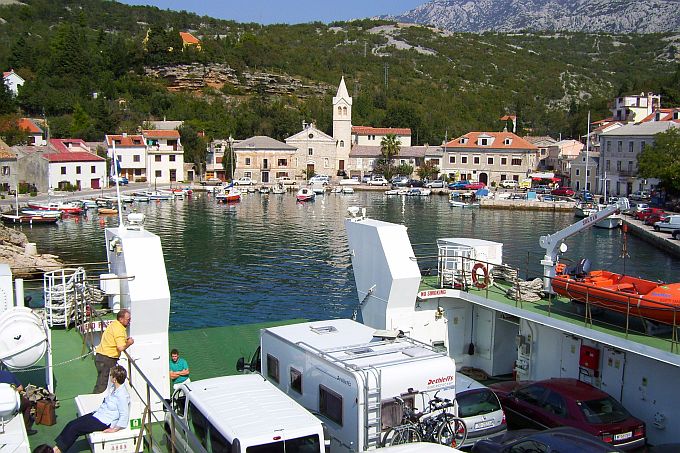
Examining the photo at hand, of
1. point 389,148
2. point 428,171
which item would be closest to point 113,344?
point 428,171

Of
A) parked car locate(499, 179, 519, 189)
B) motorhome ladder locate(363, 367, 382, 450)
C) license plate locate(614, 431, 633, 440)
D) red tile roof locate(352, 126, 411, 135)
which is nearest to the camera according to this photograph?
motorhome ladder locate(363, 367, 382, 450)

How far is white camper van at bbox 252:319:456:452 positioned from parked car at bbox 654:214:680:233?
45067mm

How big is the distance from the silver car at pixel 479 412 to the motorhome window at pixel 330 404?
240cm

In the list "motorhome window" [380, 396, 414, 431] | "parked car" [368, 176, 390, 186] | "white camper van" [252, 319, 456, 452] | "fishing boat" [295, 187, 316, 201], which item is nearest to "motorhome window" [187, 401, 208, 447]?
"white camper van" [252, 319, 456, 452]

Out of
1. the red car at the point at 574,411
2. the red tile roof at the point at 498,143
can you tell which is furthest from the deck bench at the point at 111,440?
the red tile roof at the point at 498,143

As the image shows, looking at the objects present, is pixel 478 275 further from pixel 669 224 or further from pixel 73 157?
pixel 73 157

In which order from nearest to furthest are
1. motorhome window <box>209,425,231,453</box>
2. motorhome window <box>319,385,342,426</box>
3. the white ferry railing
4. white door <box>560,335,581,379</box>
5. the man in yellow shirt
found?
motorhome window <box>209,425,231,453</box> < motorhome window <box>319,385,342,426</box> < the man in yellow shirt < the white ferry railing < white door <box>560,335,581,379</box>

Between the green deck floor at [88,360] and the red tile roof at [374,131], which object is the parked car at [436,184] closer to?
the red tile roof at [374,131]

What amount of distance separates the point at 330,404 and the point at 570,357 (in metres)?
5.98

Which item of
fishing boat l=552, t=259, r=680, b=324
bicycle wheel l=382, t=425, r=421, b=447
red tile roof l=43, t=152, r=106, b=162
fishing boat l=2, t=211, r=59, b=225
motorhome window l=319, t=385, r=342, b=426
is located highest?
red tile roof l=43, t=152, r=106, b=162

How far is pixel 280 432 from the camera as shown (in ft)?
22.3

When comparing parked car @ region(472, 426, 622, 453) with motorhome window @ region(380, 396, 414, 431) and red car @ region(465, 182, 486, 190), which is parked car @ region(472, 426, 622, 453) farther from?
red car @ region(465, 182, 486, 190)

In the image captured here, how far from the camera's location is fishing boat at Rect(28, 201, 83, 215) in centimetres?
5884

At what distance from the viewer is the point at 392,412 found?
814 centimetres
